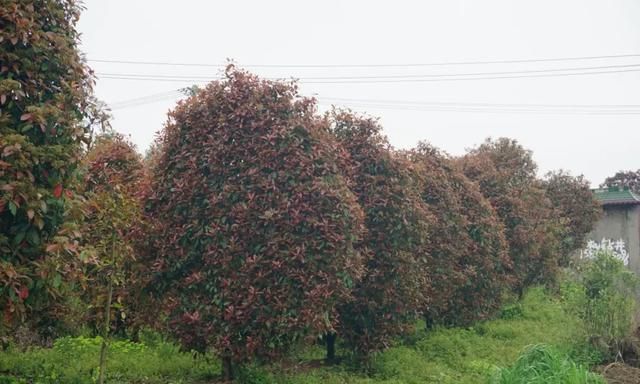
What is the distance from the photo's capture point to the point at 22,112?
4086mm

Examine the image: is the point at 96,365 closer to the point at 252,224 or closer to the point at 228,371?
the point at 228,371

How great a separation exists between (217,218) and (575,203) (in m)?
17.5

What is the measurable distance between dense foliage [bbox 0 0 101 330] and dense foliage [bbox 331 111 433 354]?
4235 millimetres

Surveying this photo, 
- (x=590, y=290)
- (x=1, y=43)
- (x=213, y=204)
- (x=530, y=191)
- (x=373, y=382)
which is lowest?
(x=373, y=382)

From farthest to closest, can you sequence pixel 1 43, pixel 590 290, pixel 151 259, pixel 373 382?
1. pixel 590 290
2. pixel 373 382
3. pixel 151 259
4. pixel 1 43

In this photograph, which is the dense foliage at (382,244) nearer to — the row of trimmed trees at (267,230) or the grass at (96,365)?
the row of trimmed trees at (267,230)

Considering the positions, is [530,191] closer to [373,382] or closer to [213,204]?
[373,382]


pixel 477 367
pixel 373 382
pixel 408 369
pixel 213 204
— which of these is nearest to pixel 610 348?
pixel 477 367

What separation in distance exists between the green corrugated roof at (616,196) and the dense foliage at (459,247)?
13.8m

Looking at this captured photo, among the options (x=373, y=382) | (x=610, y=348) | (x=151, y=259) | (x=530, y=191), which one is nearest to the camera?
(x=151, y=259)

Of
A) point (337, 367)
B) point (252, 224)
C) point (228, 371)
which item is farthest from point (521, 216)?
point (252, 224)

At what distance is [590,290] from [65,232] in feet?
25.3

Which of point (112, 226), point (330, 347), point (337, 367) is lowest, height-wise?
point (337, 367)

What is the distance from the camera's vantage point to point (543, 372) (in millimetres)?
6215
